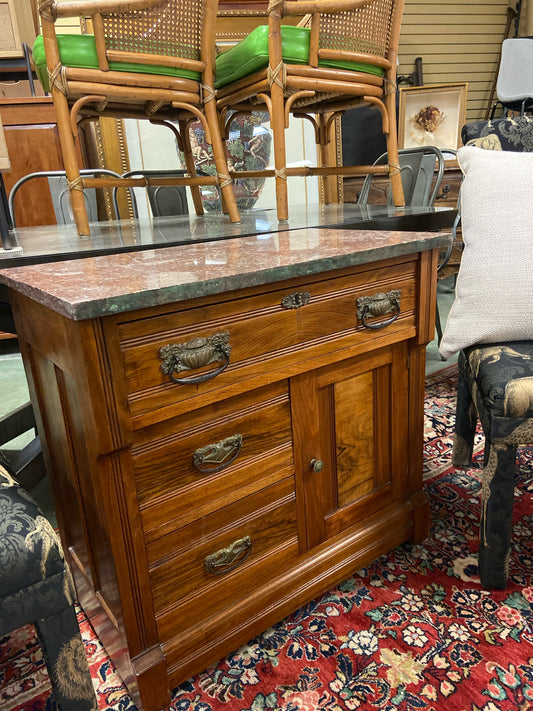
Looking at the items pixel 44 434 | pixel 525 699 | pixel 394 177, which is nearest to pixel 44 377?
pixel 44 434

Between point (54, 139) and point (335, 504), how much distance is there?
2979 millimetres

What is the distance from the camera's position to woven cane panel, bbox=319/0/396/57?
171 cm

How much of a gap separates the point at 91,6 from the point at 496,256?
124cm

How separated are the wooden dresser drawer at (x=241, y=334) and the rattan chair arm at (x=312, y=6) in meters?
0.97

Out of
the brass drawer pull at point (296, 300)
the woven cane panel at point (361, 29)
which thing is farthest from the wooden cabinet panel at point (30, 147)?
the brass drawer pull at point (296, 300)

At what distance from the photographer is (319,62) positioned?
5.72 ft

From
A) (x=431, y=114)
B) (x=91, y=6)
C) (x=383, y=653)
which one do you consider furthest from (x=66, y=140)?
(x=431, y=114)

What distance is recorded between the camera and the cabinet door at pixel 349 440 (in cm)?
108

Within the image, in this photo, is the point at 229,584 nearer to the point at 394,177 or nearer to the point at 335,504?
the point at 335,504

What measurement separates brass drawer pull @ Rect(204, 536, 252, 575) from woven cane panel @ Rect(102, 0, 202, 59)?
1396 mm

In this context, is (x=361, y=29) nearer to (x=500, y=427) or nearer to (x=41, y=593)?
(x=500, y=427)

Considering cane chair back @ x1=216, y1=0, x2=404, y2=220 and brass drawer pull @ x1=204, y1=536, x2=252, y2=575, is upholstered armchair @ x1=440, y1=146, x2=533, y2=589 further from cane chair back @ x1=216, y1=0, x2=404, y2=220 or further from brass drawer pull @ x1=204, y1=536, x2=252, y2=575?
cane chair back @ x1=216, y1=0, x2=404, y2=220

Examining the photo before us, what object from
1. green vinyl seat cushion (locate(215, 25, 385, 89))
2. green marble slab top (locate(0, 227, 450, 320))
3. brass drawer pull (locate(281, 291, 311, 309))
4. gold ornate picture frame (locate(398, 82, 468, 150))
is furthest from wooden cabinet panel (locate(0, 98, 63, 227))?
brass drawer pull (locate(281, 291, 311, 309))

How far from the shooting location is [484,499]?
113cm
